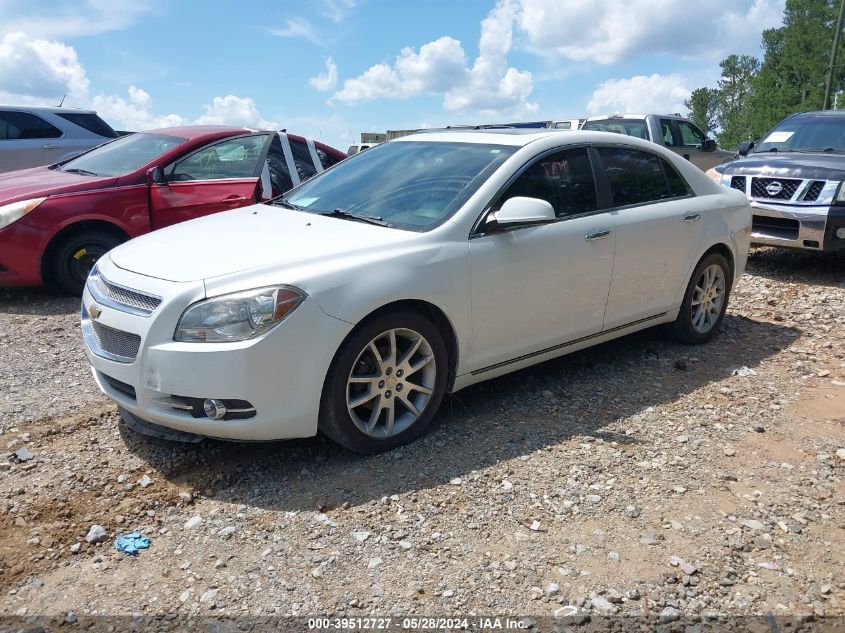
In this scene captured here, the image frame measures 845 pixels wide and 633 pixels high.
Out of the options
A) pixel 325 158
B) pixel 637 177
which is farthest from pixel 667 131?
pixel 637 177

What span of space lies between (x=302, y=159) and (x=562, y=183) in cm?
418

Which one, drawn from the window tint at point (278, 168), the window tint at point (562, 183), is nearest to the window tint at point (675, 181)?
the window tint at point (562, 183)

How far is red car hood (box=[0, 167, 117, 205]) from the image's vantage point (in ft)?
22.8

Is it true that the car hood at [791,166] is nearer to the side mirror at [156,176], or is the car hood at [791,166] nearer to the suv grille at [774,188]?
the suv grille at [774,188]

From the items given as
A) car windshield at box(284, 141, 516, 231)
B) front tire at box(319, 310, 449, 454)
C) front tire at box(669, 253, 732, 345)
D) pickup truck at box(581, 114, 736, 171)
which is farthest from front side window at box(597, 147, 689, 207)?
pickup truck at box(581, 114, 736, 171)

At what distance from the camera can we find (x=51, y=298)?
7207mm

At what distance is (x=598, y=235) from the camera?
467 centimetres

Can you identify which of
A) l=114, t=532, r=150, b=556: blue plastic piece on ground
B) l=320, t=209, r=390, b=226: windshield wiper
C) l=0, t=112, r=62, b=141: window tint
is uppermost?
l=0, t=112, r=62, b=141: window tint

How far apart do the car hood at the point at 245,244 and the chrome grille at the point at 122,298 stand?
0.12 m

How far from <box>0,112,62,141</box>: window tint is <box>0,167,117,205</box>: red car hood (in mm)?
4050

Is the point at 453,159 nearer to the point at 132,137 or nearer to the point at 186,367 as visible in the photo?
the point at 186,367

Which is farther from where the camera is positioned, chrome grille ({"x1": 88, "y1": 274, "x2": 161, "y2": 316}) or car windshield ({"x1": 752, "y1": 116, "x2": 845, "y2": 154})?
car windshield ({"x1": 752, "y1": 116, "x2": 845, "y2": 154})

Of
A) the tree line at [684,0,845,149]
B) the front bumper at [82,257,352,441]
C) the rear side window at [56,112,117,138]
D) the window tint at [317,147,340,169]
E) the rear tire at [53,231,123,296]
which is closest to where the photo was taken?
the front bumper at [82,257,352,441]

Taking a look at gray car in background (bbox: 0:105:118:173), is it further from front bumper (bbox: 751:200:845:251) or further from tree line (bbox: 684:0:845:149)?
tree line (bbox: 684:0:845:149)
